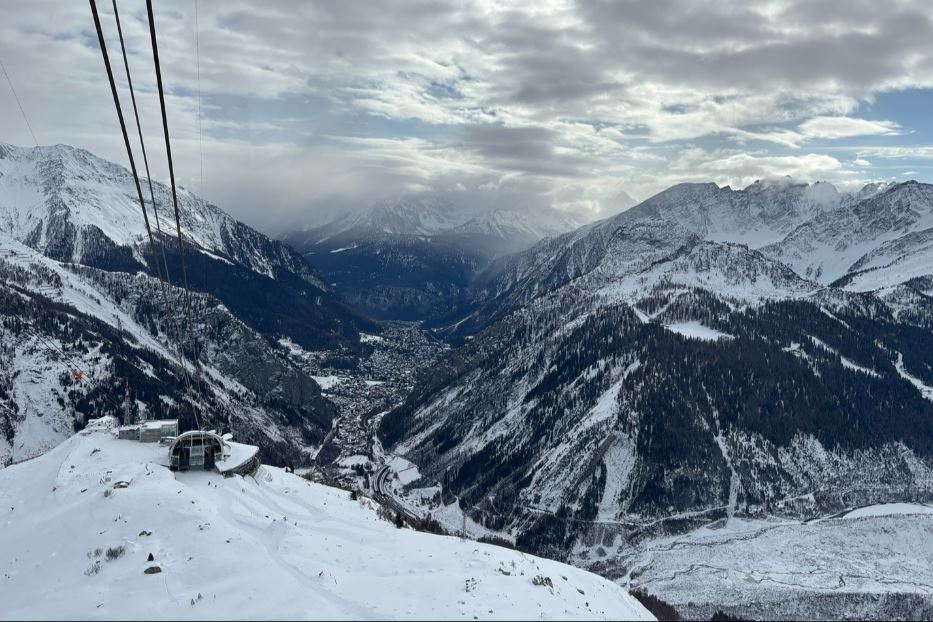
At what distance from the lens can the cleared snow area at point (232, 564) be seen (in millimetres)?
30938

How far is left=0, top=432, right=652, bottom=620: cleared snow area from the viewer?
30938 mm

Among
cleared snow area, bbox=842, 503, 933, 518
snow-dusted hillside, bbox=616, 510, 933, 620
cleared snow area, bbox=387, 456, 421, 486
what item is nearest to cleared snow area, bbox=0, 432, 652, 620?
snow-dusted hillside, bbox=616, 510, 933, 620

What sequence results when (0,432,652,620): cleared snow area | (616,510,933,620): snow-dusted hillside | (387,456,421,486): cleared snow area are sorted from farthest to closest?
(387,456,421,486): cleared snow area, (616,510,933,620): snow-dusted hillside, (0,432,652,620): cleared snow area

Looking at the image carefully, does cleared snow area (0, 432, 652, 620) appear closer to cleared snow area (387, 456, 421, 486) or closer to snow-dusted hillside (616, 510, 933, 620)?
snow-dusted hillside (616, 510, 933, 620)

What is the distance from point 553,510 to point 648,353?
223ft

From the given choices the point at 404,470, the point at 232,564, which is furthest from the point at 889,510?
the point at 232,564

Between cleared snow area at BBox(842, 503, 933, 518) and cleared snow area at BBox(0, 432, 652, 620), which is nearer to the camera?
cleared snow area at BBox(0, 432, 652, 620)

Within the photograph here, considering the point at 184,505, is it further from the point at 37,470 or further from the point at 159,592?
the point at 37,470

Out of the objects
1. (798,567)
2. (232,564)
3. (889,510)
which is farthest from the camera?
(889,510)

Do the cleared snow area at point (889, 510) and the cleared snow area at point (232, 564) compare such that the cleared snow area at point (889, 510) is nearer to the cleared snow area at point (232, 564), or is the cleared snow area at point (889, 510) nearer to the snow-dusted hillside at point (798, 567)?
the snow-dusted hillside at point (798, 567)

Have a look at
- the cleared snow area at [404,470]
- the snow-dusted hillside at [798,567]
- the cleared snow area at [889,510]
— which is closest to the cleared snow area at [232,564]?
the snow-dusted hillside at [798,567]

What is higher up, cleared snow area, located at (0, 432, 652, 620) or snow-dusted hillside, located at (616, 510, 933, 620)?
cleared snow area, located at (0, 432, 652, 620)

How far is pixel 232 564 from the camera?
34.8 metres

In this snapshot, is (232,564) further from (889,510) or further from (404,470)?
(404,470)
